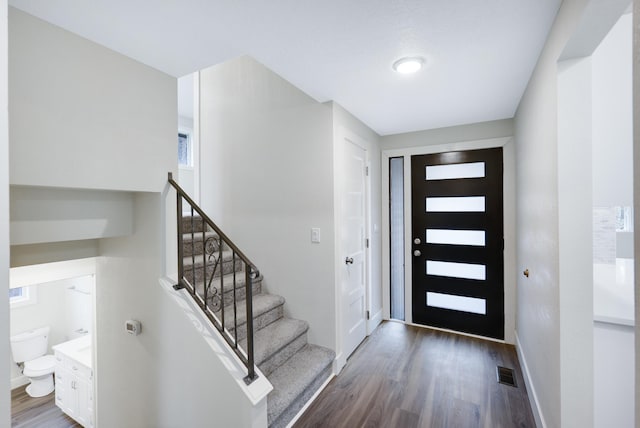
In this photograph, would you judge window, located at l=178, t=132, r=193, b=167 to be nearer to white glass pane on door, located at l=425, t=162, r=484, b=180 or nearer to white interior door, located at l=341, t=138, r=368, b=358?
white interior door, located at l=341, t=138, r=368, b=358

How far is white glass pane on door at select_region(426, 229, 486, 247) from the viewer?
3126 mm

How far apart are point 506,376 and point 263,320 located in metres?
2.13

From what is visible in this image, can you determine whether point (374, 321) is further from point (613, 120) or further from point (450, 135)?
point (613, 120)

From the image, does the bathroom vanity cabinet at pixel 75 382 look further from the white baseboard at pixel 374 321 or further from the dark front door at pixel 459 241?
the dark front door at pixel 459 241

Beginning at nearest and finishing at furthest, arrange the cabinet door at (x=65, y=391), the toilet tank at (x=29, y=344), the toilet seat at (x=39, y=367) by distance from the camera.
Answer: the cabinet door at (x=65, y=391)
the toilet seat at (x=39, y=367)
the toilet tank at (x=29, y=344)

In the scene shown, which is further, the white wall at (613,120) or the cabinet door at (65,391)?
the cabinet door at (65,391)

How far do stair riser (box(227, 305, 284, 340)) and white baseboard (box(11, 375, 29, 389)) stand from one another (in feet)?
11.8

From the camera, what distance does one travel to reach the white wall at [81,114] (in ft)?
4.33

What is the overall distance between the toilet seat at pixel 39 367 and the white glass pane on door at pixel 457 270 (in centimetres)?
472

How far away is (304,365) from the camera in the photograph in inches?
90.4

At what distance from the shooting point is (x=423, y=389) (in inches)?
90.1

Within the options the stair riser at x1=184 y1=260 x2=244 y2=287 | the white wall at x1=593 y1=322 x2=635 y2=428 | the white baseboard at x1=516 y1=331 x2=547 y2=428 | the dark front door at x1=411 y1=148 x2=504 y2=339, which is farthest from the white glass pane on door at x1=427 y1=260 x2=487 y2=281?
the stair riser at x1=184 y1=260 x2=244 y2=287

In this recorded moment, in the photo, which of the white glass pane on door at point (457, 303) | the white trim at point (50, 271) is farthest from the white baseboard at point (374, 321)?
the white trim at point (50, 271)

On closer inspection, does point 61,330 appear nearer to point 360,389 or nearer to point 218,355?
point 218,355
